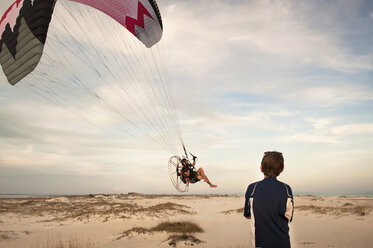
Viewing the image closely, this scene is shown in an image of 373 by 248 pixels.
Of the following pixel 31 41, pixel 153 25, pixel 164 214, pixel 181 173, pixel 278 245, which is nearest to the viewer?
pixel 278 245

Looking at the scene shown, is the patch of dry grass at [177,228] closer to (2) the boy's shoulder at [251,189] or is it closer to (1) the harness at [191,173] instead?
(1) the harness at [191,173]

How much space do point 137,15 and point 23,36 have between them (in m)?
3.50

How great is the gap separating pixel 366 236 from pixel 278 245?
36.4 ft

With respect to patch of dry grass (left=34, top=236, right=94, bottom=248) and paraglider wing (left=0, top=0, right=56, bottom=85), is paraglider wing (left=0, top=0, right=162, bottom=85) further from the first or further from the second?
patch of dry grass (left=34, top=236, right=94, bottom=248)

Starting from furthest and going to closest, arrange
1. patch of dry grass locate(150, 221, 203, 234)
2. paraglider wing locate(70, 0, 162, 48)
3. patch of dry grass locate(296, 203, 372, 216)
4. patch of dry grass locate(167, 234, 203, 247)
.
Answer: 1. patch of dry grass locate(296, 203, 372, 216)
2. patch of dry grass locate(150, 221, 203, 234)
3. patch of dry grass locate(167, 234, 203, 247)
4. paraglider wing locate(70, 0, 162, 48)

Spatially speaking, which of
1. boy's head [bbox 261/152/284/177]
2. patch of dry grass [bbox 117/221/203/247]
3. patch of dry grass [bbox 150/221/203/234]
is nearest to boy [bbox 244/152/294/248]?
boy's head [bbox 261/152/284/177]

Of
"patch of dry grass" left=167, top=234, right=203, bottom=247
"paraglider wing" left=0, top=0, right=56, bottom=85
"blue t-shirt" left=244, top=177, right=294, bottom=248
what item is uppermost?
"paraglider wing" left=0, top=0, right=56, bottom=85

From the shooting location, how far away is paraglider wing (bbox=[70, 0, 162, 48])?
830cm

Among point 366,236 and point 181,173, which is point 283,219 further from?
point 366,236

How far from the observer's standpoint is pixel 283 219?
10.0ft

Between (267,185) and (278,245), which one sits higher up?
(267,185)

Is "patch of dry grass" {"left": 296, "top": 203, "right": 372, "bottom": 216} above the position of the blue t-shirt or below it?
below

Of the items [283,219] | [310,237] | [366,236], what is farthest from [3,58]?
[366,236]

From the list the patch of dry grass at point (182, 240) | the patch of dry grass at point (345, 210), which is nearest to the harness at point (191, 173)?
the patch of dry grass at point (182, 240)
